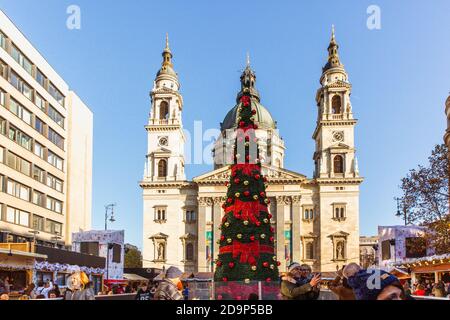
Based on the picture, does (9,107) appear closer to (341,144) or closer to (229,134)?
(341,144)

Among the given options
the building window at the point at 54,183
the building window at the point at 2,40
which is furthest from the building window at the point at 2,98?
the building window at the point at 54,183

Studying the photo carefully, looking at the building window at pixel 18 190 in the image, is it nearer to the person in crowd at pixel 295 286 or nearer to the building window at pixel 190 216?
the building window at pixel 190 216

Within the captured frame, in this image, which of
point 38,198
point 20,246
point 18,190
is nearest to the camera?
point 20,246

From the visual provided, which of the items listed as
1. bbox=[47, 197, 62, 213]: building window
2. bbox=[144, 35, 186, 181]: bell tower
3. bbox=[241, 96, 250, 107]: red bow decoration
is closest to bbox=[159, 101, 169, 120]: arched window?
bbox=[144, 35, 186, 181]: bell tower

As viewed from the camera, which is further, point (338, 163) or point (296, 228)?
point (338, 163)

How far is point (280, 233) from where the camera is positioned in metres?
78.5

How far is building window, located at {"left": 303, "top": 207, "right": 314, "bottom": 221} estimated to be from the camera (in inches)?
3147

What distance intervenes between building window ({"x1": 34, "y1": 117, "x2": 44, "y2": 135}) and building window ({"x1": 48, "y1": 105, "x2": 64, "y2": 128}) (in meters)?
2.62

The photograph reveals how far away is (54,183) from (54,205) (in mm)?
2326

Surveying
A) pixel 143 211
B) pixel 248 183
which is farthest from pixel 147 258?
pixel 248 183

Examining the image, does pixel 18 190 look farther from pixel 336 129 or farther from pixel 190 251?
pixel 336 129

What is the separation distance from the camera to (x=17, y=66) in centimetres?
5050

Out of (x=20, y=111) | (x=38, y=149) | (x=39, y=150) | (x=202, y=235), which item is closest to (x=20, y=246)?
(x=20, y=111)
